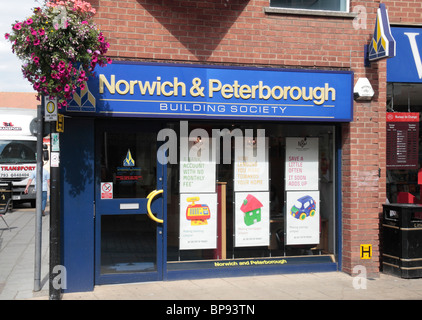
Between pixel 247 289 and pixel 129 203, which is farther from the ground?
pixel 129 203

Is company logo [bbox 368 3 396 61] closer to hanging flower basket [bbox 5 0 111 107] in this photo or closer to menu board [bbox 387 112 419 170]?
menu board [bbox 387 112 419 170]

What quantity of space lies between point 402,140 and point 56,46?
6.26 metres

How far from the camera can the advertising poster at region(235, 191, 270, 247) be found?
26.4 ft

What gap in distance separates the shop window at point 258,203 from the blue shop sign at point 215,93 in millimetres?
419

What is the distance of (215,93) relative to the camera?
752cm

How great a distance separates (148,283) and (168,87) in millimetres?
2958

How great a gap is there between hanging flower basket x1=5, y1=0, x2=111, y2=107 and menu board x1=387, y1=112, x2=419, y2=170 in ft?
18.1

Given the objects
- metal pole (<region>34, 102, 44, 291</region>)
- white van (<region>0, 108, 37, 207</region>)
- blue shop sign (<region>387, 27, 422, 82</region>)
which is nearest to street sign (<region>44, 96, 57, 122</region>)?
metal pole (<region>34, 102, 44, 291</region>)

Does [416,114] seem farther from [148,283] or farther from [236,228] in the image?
[148,283]

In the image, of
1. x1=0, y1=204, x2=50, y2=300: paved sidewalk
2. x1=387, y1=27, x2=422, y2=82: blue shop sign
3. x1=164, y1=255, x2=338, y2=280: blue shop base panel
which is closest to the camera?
x1=0, y1=204, x2=50, y2=300: paved sidewalk

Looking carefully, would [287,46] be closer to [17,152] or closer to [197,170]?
[197,170]

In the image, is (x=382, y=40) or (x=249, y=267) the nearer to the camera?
(x=382, y=40)

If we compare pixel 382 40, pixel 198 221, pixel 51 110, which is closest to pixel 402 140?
pixel 382 40

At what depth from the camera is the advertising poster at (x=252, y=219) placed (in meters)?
8.04
